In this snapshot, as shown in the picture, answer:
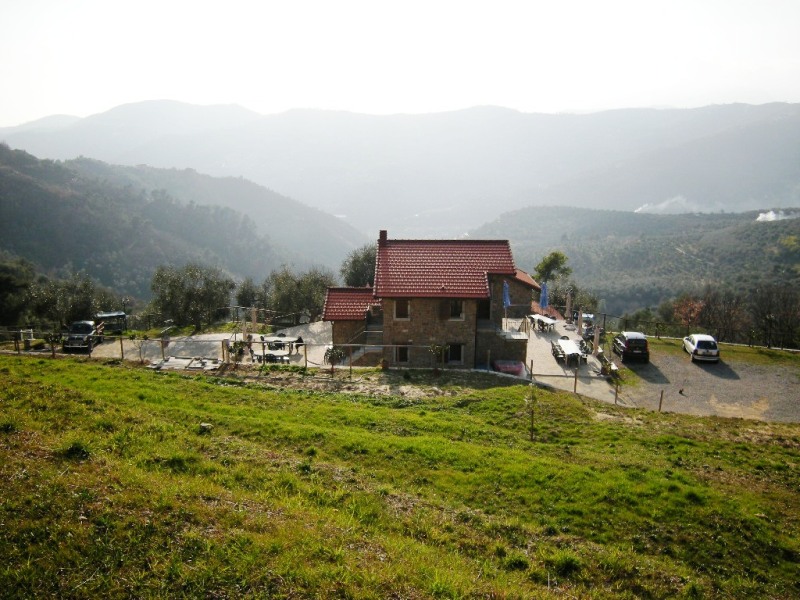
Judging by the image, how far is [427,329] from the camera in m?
28.7

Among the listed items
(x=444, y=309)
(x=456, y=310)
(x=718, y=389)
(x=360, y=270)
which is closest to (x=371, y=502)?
(x=444, y=309)

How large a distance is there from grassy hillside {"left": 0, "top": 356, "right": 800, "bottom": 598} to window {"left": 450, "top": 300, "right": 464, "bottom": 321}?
33.5 feet

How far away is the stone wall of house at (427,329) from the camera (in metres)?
28.5

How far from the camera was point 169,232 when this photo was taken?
18712 centimetres

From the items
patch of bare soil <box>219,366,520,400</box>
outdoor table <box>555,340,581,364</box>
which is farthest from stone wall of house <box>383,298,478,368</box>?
outdoor table <box>555,340,581,364</box>

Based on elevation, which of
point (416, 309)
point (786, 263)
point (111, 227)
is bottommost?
point (416, 309)

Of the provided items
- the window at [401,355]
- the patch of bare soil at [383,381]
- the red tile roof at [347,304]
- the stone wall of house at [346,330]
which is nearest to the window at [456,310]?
the window at [401,355]

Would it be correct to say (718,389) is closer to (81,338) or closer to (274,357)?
(274,357)

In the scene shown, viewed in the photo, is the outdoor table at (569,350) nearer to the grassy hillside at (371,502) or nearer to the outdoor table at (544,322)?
the outdoor table at (544,322)

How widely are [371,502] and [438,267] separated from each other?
20.3m

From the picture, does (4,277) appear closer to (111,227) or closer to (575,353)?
(575,353)

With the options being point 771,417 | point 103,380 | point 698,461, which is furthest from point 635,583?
point 103,380

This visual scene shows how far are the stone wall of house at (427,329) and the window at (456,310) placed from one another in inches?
5.3

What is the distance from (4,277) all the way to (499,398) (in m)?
63.7
